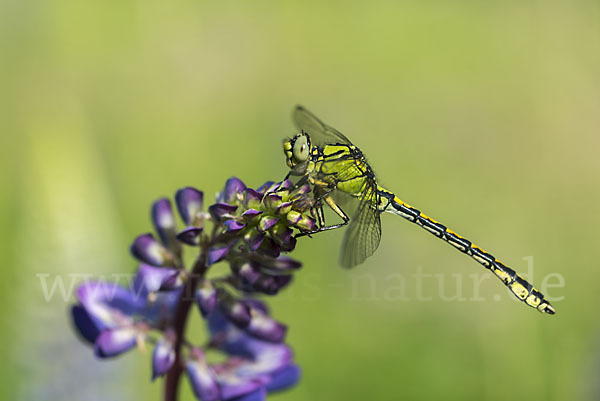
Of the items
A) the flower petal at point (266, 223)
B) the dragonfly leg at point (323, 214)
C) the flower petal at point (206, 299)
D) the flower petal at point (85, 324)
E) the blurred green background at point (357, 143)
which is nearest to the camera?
the flower petal at point (266, 223)

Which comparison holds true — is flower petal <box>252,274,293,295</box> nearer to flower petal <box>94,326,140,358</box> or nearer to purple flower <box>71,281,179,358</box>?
purple flower <box>71,281,179,358</box>

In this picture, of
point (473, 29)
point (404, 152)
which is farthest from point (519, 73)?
point (404, 152)

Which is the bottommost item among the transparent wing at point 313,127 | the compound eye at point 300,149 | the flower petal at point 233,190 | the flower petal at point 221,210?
the flower petal at point 221,210

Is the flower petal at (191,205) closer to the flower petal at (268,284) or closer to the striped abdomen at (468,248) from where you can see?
the flower petal at (268,284)

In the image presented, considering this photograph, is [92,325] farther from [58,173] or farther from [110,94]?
[110,94]

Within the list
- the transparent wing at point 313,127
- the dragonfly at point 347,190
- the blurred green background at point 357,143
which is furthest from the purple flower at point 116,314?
the transparent wing at point 313,127

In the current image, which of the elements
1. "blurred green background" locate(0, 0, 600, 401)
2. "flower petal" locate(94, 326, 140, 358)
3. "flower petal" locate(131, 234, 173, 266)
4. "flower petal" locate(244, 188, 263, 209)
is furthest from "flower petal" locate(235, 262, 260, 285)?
→ "blurred green background" locate(0, 0, 600, 401)
